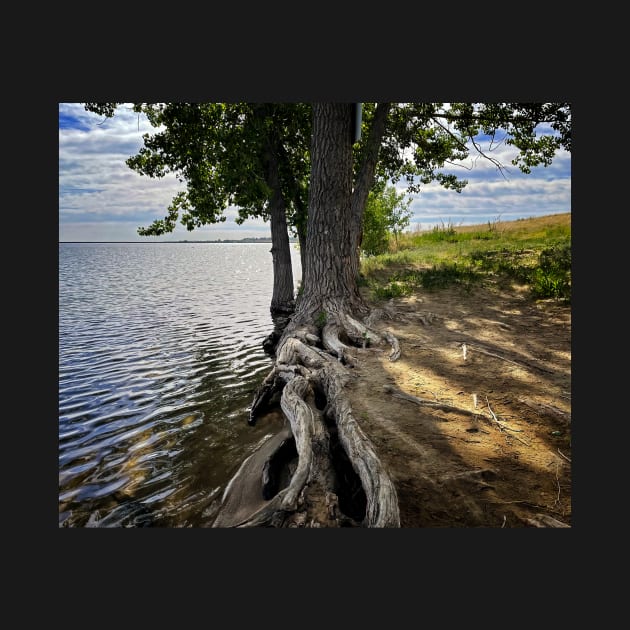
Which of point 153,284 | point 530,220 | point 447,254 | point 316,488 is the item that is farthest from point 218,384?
point 153,284

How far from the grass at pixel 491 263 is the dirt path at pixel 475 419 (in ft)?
8.83

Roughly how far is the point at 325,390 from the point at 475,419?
2016mm

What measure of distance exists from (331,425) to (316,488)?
1.53 metres

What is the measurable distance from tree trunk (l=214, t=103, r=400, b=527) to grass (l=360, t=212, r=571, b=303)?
2638 mm

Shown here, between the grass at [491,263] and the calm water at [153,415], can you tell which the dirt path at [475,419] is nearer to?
the calm water at [153,415]

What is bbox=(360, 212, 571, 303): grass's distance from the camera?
35.2 feet

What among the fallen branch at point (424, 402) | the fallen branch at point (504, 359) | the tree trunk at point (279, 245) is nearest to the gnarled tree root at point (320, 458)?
the fallen branch at point (424, 402)

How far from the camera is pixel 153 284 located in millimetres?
29000

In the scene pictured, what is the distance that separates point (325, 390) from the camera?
5629 millimetres

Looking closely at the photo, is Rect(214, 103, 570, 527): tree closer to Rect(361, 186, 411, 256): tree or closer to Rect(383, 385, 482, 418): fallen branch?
Rect(383, 385, 482, 418): fallen branch

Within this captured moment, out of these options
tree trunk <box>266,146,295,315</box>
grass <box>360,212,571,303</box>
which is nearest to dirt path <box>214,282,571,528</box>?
grass <box>360,212,571,303</box>

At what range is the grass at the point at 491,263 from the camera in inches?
423

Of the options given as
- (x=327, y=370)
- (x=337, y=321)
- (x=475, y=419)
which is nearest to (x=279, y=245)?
(x=337, y=321)

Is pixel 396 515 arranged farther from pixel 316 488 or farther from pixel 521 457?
pixel 521 457
